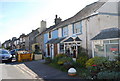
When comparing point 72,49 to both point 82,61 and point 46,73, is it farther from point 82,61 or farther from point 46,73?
point 46,73

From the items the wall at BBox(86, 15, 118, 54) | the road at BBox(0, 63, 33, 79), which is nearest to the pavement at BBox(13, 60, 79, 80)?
the road at BBox(0, 63, 33, 79)

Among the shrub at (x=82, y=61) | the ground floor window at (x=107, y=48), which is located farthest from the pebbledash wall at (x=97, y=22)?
the shrub at (x=82, y=61)

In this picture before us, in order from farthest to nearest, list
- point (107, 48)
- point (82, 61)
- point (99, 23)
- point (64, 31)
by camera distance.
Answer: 1. point (64, 31)
2. point (99, 23)
3. point (82, 61)
4. point (107, 48)

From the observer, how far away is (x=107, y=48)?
11078mm

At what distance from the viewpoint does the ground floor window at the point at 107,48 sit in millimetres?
10336

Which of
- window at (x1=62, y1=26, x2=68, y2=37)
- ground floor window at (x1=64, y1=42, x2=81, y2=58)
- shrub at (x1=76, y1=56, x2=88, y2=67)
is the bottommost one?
shrub at (x1=76, y1=56, x2=88, y2=67)

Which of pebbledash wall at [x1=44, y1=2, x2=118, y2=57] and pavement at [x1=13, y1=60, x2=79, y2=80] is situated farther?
pebbledash wall at [x1=44, y1=2, x2=118, y2=57]

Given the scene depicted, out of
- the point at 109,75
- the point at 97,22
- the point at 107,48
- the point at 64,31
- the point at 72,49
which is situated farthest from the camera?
the point at 64,31

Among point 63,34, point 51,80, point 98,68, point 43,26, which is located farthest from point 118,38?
point 43,26

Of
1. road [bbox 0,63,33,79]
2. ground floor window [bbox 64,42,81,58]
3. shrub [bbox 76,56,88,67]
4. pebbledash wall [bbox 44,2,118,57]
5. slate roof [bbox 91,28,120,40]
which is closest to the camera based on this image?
road [bbox 0,63,33,79]

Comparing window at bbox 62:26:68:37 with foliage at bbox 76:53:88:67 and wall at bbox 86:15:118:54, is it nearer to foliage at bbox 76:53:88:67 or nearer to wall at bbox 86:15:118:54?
wall at bbox 86:15:118:54

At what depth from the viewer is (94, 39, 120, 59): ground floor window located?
10.3 metres

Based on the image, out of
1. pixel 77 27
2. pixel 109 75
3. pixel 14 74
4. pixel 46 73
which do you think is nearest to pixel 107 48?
pixel 109 75

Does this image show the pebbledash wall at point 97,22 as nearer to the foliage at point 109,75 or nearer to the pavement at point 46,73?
the pavement at point 46,73
